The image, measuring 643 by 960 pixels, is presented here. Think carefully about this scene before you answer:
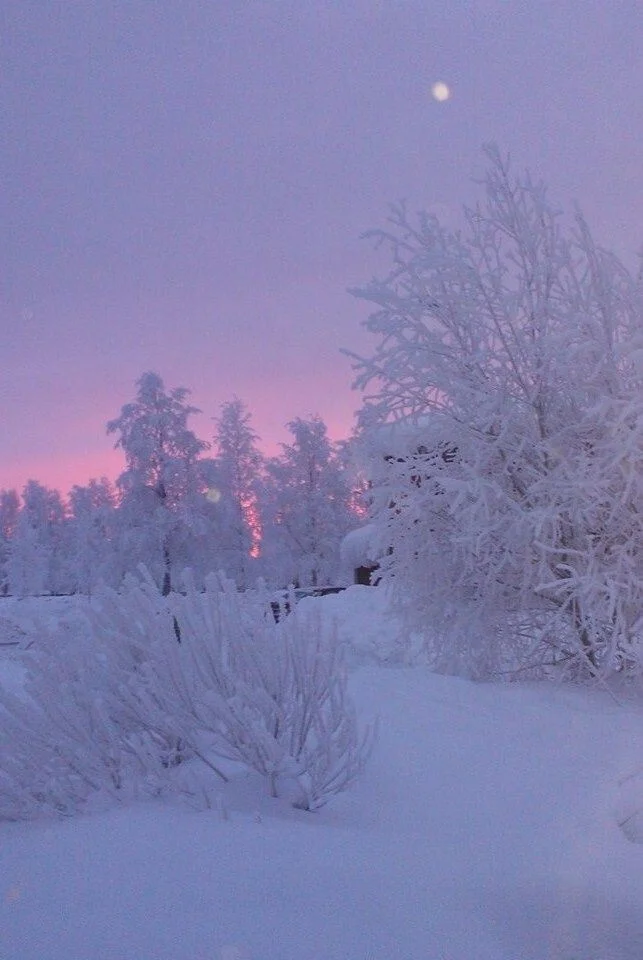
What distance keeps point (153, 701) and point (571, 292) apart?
5240 mm

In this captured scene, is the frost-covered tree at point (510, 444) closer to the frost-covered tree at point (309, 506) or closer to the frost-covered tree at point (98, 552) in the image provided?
the frost-covered tree at point (98, 552)

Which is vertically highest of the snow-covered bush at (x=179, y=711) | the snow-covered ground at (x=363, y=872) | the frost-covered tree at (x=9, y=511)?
the frost-covered tree at (x=9, y=511)

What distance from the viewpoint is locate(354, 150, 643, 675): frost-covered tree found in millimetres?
6586

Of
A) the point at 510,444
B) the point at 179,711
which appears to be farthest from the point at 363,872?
the point at 510,444

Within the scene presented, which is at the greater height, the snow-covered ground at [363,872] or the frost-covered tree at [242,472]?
the frost-covered tree at [242,472]

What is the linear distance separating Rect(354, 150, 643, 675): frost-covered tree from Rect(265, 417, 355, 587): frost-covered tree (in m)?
24.9

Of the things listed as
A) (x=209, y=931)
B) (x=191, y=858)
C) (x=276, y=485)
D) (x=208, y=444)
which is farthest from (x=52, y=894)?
(x=276, y=485)

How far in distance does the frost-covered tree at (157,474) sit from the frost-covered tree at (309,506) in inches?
257

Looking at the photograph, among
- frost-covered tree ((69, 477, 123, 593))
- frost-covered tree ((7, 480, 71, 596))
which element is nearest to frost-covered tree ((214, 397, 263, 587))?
frost-covered tree ((69, 477, 123, 593))

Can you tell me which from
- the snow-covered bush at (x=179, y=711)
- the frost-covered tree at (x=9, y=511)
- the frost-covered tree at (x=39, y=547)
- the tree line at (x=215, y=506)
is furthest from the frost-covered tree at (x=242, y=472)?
the frost-covered tree at (x=9, y=511)

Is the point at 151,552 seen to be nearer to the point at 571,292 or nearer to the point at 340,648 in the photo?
the point at 571,292

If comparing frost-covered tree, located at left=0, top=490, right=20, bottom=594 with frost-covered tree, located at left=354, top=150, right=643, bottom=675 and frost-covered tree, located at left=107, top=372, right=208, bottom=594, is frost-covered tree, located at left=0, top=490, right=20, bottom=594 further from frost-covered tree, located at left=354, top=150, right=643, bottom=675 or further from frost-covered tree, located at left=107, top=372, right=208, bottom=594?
frost-covered tree, located at left=354, top=150, right=643, bottom=675

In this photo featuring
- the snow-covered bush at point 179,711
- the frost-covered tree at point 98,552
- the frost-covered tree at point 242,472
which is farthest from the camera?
the frost-covered tree at point 242,472

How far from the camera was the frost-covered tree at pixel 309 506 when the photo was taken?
110 feet
